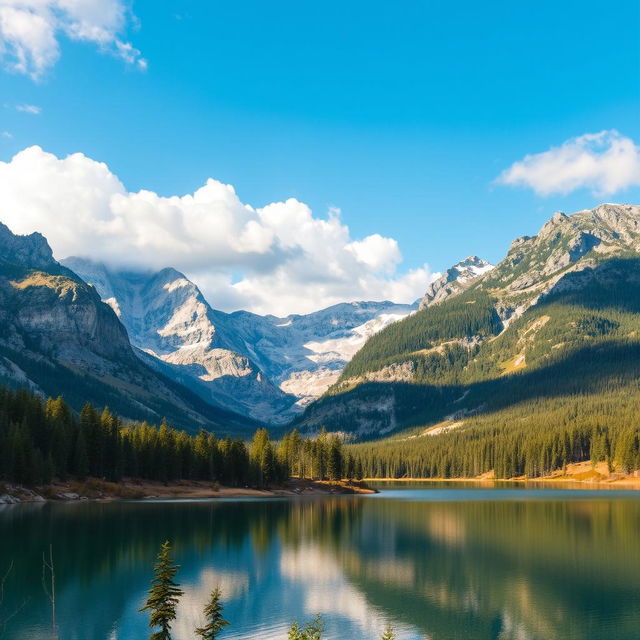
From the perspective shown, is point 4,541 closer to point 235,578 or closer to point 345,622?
point 235,578

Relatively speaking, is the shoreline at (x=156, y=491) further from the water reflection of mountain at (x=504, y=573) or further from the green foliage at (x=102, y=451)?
the water reflection of mountain at (x=504, y=573)

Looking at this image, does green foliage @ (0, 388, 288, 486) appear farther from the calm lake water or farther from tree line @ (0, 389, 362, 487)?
the calm lake water

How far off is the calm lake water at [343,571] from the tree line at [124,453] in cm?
1409

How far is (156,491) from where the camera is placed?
476ft

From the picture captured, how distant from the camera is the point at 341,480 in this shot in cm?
18725

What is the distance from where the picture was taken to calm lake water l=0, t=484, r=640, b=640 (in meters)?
43.1

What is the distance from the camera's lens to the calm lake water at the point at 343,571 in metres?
43.1

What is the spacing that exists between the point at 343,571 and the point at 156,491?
9237 cm

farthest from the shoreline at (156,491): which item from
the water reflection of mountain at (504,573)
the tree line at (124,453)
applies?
the water reflection of mountain at (504,573)

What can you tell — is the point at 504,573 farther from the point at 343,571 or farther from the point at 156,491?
the point at 156,491

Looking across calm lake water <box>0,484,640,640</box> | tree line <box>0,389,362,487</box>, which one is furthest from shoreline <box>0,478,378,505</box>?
calm lake water <box>0,484,640,640</box>

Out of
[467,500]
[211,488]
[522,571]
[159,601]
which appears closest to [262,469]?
[211,488]

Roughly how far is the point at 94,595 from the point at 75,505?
70.1m

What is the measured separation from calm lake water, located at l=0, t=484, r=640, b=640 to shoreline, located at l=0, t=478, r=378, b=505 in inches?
464
